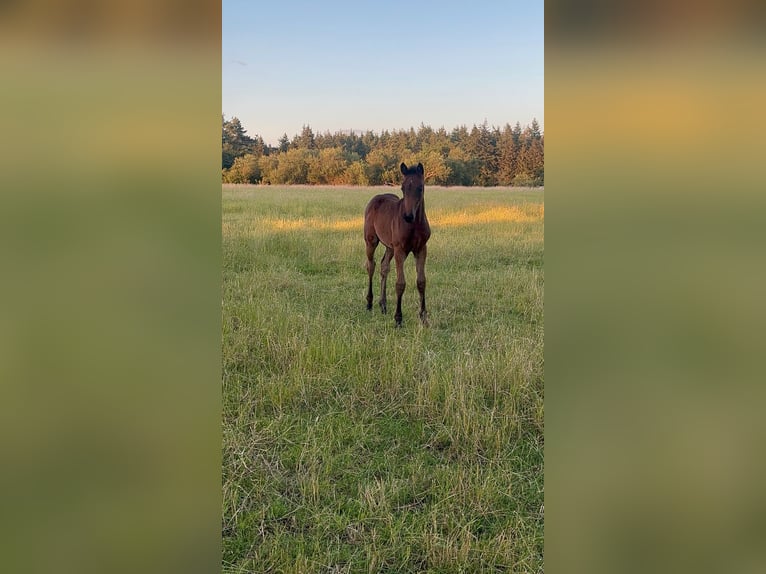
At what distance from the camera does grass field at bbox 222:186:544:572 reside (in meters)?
2.08

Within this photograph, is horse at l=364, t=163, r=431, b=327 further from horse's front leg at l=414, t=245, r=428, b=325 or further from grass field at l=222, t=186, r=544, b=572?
grass field at l=222, t=186, r=544, b=572

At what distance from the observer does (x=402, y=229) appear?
6.10 metres

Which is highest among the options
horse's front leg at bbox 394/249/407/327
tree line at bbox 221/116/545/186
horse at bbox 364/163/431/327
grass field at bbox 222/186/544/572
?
tree line at bbox 221/116/545/186

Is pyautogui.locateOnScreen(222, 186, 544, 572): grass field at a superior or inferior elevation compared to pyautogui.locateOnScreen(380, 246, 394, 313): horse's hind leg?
inferior

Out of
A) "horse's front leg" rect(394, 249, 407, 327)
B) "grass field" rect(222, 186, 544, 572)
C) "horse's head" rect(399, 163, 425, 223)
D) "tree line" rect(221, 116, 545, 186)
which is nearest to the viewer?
"grass field" rect(222, 186, 544, 572)

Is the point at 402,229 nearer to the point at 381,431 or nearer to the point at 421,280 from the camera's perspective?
the point at 421,280
